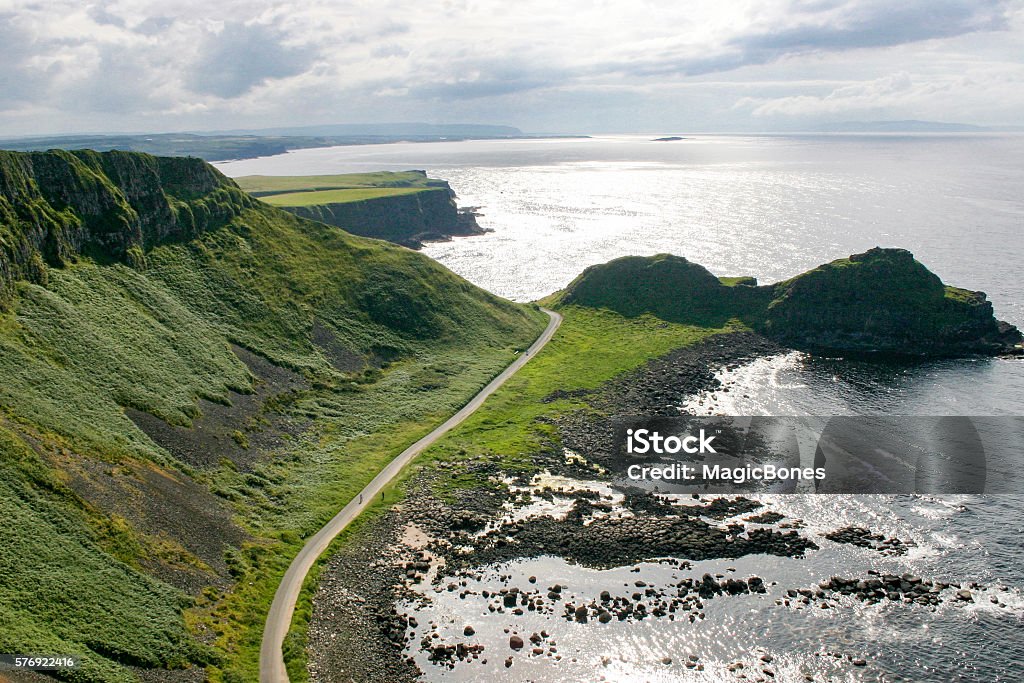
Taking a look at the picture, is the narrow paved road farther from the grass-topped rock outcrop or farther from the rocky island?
the grass-topped rock outcrop

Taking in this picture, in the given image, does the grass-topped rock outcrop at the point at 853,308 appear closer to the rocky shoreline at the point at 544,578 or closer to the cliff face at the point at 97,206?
the rocky shoreline at the point at 544,578

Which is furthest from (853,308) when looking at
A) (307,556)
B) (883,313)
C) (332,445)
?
Result: (307,556)

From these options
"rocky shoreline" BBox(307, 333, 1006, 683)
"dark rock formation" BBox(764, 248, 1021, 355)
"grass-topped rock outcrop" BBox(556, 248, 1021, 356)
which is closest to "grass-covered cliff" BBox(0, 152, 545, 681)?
"rocky shoreline" BBox(307, 333, 1006, 683)

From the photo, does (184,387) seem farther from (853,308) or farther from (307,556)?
(853,308)

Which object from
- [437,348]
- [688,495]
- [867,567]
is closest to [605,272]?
[437,348]

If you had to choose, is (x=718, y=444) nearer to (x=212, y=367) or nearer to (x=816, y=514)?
(x=816, y=514)

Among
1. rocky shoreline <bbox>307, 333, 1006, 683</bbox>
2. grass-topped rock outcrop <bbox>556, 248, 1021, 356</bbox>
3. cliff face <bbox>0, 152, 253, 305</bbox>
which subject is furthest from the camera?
grass-topped rock outcrop <bbox>556, 248, 1021, 356</bbox>

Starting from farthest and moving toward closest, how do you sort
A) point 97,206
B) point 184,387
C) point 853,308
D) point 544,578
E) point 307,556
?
1. point 853,308
2. point 97,206
3. point 184,387
4. point 307,556
5. point 544,578
